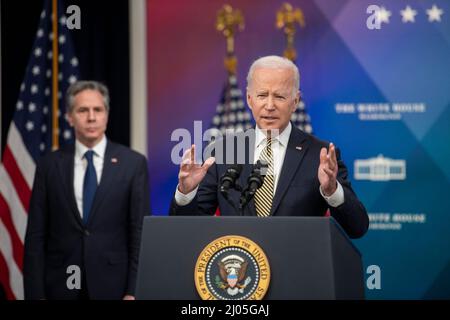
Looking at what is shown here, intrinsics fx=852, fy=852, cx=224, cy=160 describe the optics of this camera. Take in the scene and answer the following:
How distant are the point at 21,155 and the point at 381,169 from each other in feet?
9.35

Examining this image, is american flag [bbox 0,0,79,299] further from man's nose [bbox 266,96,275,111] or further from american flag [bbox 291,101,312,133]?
man's nose [bbox 266,96,275,111]

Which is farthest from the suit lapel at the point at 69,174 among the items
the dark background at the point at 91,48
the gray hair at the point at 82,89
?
the dark background at the point at 91,48

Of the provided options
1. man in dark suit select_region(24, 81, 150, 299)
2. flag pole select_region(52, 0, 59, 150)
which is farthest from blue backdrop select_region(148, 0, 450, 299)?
man in dark suit select_region(24, 81, 150, 299)

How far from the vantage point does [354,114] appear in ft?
22.9

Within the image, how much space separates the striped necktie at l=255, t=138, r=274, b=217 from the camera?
356 centimetres

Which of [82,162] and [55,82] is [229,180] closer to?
[82,162]

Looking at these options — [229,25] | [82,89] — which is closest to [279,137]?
[82,89]

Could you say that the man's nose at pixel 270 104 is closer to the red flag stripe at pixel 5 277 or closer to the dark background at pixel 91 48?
the red flag stripe at pixel 5 277

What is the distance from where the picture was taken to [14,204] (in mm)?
6254

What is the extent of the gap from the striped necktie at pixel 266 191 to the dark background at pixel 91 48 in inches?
136

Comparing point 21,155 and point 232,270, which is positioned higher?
point 21,155

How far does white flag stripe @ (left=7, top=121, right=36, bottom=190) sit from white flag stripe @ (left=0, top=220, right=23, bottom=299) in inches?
15.9

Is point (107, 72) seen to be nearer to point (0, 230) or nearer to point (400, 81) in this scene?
point (0, 230)
